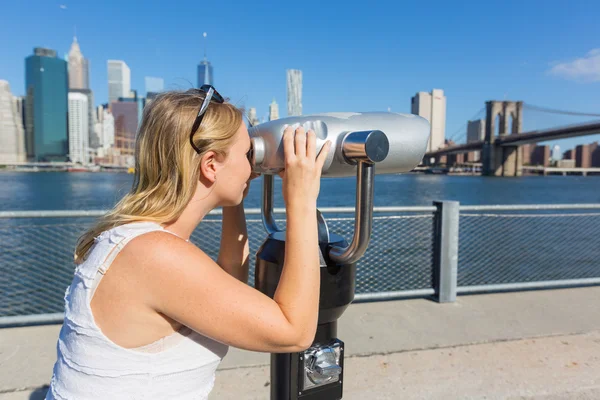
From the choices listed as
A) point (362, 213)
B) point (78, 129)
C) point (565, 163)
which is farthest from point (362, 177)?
point (78, 129)

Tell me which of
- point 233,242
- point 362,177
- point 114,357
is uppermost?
point 362,177

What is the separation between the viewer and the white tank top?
0.78m

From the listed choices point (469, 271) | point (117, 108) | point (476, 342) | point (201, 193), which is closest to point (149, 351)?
point (201, 193)

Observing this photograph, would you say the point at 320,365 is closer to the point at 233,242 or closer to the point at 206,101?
the point at 233,242

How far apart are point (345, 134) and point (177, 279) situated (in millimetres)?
417

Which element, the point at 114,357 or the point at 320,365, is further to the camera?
the point at 320,365

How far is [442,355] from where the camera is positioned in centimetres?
224

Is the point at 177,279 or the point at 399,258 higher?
the point at 177,279

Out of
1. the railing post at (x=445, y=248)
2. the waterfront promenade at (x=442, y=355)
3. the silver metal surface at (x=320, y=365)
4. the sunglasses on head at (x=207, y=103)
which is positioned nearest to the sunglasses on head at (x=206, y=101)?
the sunglasses on head at (x=207, y=103)

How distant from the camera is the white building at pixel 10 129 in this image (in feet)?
197

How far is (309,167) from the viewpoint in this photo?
2.65 ft

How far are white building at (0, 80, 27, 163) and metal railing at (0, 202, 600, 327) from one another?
60161 millimetres

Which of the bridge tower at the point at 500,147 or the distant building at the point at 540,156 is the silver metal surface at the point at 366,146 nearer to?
the bridge tower at the point at 500,147

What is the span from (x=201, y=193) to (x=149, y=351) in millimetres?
295
